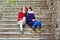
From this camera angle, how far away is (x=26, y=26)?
33.2 feet

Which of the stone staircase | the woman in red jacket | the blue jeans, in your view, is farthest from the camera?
the woman in red jacket

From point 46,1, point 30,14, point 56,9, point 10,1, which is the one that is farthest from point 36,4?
point 56,9

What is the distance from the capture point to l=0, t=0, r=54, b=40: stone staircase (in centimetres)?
948

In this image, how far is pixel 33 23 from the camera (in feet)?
32.6

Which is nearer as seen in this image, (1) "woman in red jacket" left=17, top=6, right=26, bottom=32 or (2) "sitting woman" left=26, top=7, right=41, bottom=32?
(2) "sitting woman" left=26, top=7, right=41, bottom=32

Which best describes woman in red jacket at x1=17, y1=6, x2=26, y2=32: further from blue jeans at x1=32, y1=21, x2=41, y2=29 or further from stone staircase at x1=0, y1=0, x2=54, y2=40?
blue jeans at x1=32, y1=21, x2=41, y2=29

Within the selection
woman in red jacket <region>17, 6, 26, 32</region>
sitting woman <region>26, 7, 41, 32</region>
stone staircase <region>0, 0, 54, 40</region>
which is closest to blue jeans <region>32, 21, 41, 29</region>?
sitting woman <region>26, 7, 41, 32</region>

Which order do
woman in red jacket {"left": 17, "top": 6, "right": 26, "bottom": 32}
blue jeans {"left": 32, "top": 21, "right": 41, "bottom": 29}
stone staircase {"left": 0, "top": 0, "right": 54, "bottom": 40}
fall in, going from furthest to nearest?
woman in red jacket {"left": 17, "top": 6, "right": 26, "bottom": 32}
blue jeans {"left": 32, "top": 21, "right": 41, "bottom": 29}
stone staircase {"left": 0, "top": 0, "right": 54, "bottom": 40}

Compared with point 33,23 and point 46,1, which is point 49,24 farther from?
point 46,1

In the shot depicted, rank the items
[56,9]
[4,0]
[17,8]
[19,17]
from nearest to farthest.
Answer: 1. [56,9]
2. [19,17]
3. [17,8]
4. [4,0]

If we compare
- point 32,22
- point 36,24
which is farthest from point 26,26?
point 36,24

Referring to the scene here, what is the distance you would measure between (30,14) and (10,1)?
2465 mm

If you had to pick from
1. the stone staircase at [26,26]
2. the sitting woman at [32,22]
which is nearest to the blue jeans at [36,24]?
the sitting woman at [32,22]

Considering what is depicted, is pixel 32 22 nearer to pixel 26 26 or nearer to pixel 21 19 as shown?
pixel 26 26
